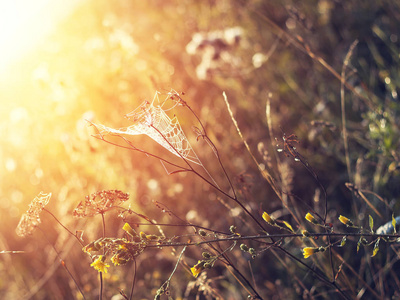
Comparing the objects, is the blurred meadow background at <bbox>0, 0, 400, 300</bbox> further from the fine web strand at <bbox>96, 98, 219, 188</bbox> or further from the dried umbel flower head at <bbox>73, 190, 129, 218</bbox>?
the dried umbel flower head at <bbox>73, 190, 129, 218</bbox>

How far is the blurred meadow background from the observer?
250 centimetres

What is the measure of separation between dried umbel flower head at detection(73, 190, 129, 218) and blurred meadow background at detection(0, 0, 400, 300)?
1270 mm

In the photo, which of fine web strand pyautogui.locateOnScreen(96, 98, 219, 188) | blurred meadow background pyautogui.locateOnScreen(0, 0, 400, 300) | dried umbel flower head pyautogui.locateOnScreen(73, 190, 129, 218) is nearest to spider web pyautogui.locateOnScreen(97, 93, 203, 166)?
fine web strand pyautogui.locateOnScreen(96, 98, 219, 188)

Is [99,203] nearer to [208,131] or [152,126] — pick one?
[152,126]

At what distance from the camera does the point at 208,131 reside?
286 cm

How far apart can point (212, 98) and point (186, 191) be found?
3.62ft

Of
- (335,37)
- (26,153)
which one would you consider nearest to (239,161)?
(335,37)

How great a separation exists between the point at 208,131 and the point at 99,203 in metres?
1.81

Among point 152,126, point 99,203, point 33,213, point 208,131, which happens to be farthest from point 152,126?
point 208,131

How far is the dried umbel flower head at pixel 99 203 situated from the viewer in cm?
110

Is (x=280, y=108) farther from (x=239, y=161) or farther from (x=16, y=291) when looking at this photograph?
(x=16, y=291)

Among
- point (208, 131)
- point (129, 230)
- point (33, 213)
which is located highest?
point (33, 213)

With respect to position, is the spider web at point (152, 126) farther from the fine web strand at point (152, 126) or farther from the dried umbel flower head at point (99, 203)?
the dried umbel flower head at point (99, 203)

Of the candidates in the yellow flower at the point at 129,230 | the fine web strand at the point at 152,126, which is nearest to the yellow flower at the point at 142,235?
the yellow flower at the point at 129,230
